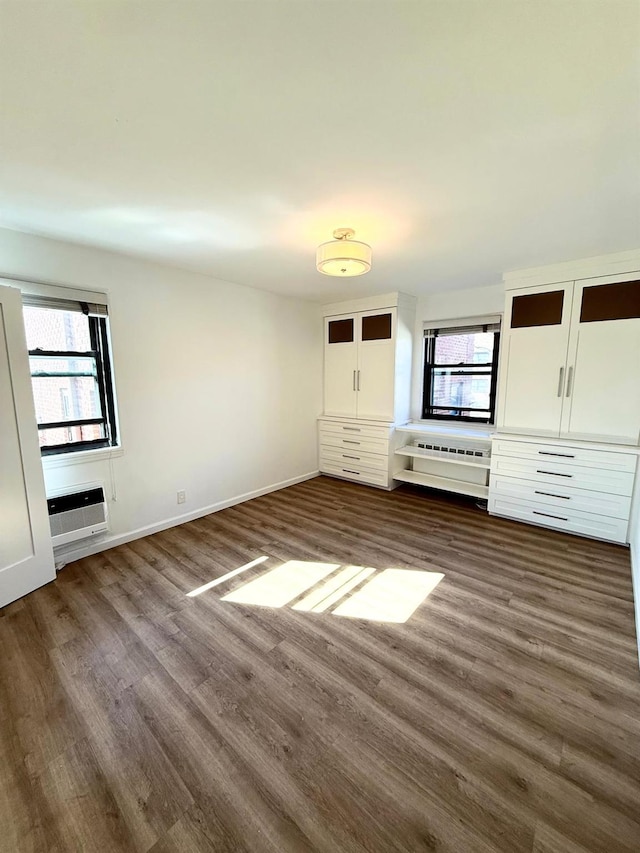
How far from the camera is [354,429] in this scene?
15.3 feet

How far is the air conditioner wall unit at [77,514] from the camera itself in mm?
2641

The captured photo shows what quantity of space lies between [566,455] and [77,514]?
4.21m

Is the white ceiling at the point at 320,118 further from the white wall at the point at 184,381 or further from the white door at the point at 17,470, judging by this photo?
the white door at the point at 17,470

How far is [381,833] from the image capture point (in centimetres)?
113

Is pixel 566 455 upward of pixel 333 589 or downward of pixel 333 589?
upward

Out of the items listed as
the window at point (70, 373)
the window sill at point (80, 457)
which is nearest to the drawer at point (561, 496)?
the window sill at point (80, 457)

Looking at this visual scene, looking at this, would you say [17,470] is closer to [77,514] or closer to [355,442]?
[77,514]

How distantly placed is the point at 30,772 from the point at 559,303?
451cm

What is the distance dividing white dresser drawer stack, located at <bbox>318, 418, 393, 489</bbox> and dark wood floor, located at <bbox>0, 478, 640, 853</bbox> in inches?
74.0

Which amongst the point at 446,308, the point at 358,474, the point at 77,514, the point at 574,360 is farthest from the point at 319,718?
the point at 446,308

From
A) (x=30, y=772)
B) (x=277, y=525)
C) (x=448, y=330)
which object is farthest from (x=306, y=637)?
(x=448, y=330)

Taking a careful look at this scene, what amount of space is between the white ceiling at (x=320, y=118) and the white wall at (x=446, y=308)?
147 cm

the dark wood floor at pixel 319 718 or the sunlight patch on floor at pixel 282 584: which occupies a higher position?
the sunlight patch on floor at pixel 282 584

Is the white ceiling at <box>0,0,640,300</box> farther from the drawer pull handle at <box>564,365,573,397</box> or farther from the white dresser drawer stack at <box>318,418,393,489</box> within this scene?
the white dresser drawer stack at <box>318,418,393,489</box>
